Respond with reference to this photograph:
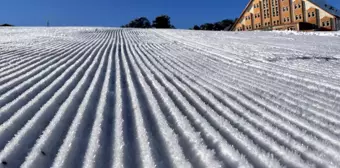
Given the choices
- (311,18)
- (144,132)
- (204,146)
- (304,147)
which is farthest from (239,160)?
(311,18)

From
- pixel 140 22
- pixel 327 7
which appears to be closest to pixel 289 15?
pixel 327 7

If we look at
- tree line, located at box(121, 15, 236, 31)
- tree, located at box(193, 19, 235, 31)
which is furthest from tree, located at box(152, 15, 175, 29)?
tree, located at box(193, 19, 235, 31)

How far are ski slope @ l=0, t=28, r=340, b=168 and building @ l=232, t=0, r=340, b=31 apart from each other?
32.2m

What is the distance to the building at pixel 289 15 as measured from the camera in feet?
114

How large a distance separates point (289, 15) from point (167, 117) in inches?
1521

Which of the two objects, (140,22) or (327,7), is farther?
(140,22)

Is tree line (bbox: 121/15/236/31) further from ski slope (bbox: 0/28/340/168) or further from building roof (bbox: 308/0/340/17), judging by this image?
ski slope (bbox: 0/28/340/168)

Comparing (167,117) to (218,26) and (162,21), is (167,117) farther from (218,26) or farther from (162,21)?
(218,26)

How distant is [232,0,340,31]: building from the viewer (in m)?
34.8

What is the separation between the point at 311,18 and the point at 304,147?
37.6m

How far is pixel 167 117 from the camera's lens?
2352 millimetres

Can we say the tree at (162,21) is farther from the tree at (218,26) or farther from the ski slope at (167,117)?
the ski slope at (167,117)

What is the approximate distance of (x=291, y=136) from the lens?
2.04 m

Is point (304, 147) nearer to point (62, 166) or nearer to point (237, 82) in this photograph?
point (62, 166)
